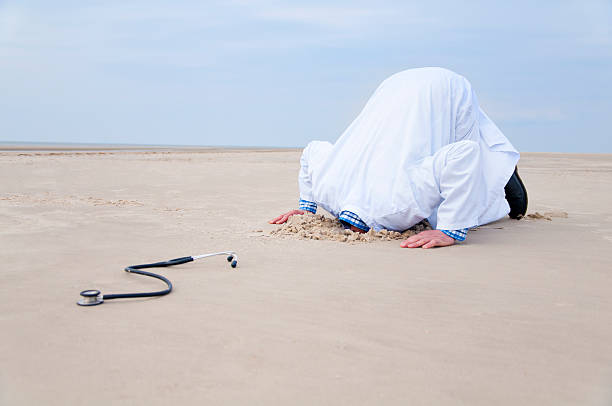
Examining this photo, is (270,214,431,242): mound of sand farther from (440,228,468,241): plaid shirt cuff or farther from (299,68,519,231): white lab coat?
(440,228,468,241): plaid shirt cuff

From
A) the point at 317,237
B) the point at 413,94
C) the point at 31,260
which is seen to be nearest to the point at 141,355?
the point at 31,260

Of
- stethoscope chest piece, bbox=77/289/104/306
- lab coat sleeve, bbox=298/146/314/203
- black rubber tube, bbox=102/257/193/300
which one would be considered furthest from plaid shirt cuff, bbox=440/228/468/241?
stethoscope chest piece, bbox=77/289/104/306

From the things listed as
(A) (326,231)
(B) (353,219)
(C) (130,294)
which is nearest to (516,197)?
(B) (353,219)

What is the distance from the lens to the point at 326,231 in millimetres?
Answer: 3971

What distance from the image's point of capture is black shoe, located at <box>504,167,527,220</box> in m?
4.98

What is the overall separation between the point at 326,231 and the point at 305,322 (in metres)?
1.95

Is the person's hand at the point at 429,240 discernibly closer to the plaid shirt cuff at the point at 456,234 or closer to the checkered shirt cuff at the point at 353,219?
the plaid shirt cuff at the point at 456,234

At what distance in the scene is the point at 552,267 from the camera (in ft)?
9.96

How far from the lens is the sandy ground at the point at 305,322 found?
60.0 inches

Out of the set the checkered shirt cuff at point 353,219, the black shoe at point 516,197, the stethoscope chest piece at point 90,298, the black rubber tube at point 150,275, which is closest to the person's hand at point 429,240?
the checkered shirt cuff at point 353,219

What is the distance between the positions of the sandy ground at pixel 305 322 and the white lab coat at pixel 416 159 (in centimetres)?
31

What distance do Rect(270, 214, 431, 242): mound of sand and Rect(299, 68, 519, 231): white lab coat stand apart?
83mm

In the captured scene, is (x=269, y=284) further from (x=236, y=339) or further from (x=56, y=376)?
(x=56, y=376)

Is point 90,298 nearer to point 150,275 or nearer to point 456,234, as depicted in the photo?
point 150,275
